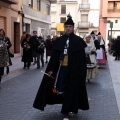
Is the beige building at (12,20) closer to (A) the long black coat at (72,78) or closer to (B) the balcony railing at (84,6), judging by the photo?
(A) the long black coat at (72,78)

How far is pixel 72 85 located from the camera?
5332mm

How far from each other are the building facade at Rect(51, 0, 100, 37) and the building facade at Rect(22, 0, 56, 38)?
2708 centimetres

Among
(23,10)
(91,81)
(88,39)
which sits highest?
(23,10)

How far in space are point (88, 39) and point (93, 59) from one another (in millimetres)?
710

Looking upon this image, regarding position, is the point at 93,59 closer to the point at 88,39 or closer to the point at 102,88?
the point at 88,39

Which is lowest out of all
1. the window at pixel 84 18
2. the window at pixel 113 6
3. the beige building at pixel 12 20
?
the beige building at pixel 12 20

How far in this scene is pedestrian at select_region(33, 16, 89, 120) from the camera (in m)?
5.34

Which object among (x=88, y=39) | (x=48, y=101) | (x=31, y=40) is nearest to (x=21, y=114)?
(x=48, y=101)

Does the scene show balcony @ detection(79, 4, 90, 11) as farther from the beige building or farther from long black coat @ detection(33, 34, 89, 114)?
long black coat @ detection(33, 34, 89, 114)

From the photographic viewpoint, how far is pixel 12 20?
19.9 metres

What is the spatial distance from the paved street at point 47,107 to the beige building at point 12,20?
8.63 m

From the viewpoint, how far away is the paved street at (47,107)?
19.0ft

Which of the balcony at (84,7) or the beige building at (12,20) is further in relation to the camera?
the balcony at (84,7)

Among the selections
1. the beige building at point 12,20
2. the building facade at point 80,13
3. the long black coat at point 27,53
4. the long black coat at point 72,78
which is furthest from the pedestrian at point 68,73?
the building facade at point 80,13
